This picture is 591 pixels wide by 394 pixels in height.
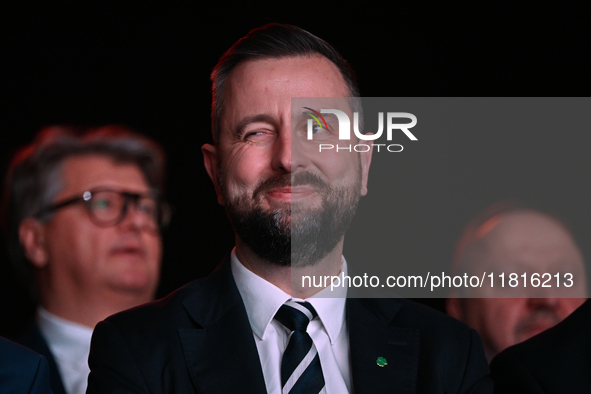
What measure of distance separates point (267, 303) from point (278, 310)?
0.13ft

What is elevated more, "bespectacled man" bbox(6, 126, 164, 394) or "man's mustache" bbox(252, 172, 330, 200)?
"man's mustache" bbox(252, 172, 330, 200)

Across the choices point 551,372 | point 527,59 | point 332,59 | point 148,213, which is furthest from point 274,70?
point 527,59

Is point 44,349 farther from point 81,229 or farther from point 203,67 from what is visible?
A: point 203,67

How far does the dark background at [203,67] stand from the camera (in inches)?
130

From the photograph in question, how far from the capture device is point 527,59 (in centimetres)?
333

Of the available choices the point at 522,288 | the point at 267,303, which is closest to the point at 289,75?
the point at 267,303

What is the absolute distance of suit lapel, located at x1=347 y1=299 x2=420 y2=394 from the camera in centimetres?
203

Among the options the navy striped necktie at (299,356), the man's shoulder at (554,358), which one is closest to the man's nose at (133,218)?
the navy striped necktie at (299,356)

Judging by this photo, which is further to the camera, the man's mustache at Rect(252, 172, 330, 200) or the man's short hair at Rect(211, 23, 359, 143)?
the man's short hair at Rect(211, 23, 359, 143)

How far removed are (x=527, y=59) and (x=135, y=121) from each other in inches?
74.9

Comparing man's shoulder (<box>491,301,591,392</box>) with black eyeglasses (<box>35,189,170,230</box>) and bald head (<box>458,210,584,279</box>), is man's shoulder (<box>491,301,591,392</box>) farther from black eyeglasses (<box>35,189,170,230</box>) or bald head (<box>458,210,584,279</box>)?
black eyeglasses (<box>35,189,170,230</box>)

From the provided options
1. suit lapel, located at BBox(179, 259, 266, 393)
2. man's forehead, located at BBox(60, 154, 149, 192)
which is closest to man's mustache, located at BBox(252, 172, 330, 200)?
suit lapel, located at BBox(179, 259, 266, 393)

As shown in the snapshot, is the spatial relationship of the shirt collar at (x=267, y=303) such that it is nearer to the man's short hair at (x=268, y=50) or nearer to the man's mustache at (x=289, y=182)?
the man's mustache at (x=289, y=182)

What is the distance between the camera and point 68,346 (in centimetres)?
304
